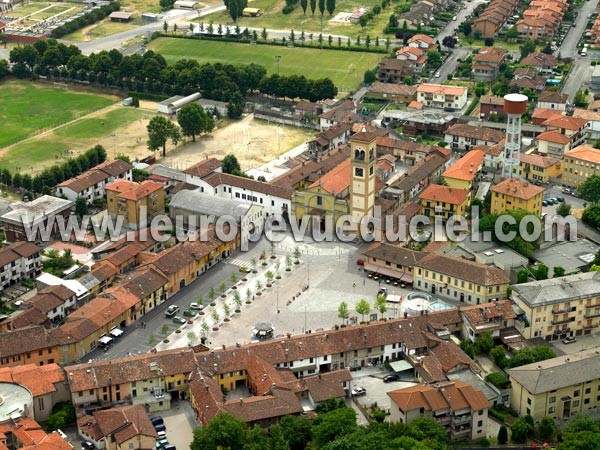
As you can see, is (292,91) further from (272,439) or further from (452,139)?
(272,439)

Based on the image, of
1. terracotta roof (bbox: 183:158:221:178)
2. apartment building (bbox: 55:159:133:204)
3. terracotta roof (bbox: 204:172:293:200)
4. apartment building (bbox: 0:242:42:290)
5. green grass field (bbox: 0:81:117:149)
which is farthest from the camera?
green grass field (bbox: 0:81:117:149)

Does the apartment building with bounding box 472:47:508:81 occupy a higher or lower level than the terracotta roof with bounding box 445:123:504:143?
higher

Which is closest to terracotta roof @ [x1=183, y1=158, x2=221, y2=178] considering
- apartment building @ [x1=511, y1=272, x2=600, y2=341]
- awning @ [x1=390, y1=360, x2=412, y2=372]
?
awning @ [x1=390, y1=360, x2=412, y2=372]

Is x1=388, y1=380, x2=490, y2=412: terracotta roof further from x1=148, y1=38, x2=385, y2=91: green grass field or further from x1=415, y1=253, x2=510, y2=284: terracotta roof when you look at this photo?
x1=148, y1=38, x2=385, y2=91: green grass field

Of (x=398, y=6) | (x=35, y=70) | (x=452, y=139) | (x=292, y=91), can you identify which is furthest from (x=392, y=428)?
(x=398, y=6)

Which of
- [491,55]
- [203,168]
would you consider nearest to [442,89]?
[491,55]

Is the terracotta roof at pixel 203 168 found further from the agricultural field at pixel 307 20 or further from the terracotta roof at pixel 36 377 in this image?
the agricultural field at pixel 307 20

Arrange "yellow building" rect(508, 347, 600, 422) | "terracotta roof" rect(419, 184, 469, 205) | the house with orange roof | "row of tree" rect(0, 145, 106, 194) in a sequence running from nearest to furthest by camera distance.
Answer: "yellow building" rect(508, 347, 600, 422)
"terracotta roof" rect(419, 184, 469, 205)
"row of tree" rect(0, 145, 106, 194)
the house with orange roof
